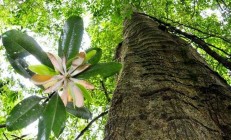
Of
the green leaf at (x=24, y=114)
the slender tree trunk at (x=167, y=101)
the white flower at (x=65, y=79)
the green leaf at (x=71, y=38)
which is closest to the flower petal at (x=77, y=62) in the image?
the white flower at (x=65, y=79)

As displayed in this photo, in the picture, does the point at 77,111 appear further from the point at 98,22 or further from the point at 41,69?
the point at 98,22

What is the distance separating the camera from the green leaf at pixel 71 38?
3.84 ft

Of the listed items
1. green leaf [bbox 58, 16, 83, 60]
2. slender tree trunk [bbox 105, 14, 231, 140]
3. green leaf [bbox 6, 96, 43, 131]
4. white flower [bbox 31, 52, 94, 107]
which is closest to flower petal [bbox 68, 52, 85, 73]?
white flower [bbox 31, 52, 94, 107]

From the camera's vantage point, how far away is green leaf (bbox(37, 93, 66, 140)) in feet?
3.63

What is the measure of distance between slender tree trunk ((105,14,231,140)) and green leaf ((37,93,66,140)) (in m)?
0.26

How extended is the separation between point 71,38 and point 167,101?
0.57 meters

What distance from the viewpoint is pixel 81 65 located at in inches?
41.0

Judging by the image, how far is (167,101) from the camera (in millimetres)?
1418

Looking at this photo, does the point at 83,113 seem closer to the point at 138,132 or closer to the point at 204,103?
the point at 138,132

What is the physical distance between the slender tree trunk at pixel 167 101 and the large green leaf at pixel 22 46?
459 mm

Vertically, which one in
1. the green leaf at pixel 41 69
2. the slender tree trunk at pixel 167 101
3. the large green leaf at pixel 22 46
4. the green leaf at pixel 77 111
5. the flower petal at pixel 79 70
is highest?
the large green leaf at pixel 22 46

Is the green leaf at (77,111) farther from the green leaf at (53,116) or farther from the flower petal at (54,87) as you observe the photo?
the flower petal at (54,87)

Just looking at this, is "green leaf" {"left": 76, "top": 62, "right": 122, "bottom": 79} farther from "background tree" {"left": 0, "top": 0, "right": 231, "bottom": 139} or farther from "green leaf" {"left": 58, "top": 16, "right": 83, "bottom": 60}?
"background tree" {"left": 0, "top": 0, "right": 231, "bottom": 139}

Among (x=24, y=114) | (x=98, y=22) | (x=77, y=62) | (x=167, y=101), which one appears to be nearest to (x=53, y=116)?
(x=24, y=114)
